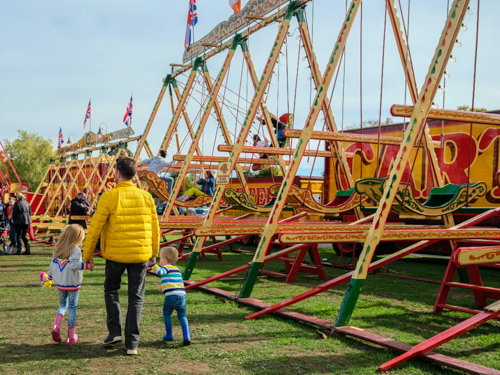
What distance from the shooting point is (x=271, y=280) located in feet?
30.2

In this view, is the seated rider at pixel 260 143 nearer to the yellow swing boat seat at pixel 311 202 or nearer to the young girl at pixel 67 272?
the yellow swing boat seat at pixel 311 202

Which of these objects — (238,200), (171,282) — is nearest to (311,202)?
(238,200)

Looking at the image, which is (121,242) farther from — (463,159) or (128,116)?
(128,116)

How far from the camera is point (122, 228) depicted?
4.74m

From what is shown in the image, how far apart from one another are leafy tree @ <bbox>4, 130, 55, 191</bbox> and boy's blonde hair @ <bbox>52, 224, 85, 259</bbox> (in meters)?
50.3

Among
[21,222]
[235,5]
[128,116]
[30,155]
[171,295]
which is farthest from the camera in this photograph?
[30,155]

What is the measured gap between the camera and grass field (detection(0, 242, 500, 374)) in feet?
13.5

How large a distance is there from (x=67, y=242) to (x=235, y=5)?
6.25 meters

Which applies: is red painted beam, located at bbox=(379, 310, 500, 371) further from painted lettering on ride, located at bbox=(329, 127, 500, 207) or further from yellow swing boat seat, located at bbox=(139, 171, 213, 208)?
yellow swing boat seat, located at bbox=(139, 171, 213, 208)

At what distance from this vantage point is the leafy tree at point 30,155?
52594 millimetres

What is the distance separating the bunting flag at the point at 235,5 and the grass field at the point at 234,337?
5.00m

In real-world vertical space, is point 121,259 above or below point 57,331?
above

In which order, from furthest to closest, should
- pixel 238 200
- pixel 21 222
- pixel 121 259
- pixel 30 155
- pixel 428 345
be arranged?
pixel 30 155 < pixel 21 222 < pixel 238 200 < pixel 121 259 < pixel 428 345

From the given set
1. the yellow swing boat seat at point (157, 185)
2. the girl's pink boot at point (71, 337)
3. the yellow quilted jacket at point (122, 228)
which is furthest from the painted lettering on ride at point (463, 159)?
the girl's pink boot at point (71, 337)
